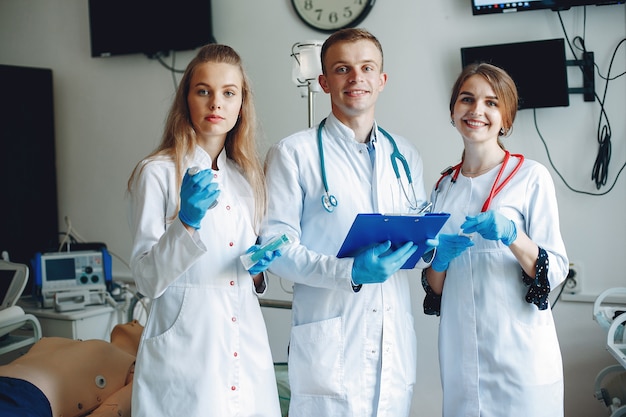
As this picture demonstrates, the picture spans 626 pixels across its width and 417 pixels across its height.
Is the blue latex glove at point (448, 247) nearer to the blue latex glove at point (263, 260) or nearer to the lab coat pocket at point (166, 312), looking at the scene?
the blue latex glove at point (263, 260)

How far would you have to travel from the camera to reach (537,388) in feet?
4.99

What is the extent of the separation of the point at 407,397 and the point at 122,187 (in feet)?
7.93

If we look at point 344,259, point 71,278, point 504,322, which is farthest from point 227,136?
point 71,278

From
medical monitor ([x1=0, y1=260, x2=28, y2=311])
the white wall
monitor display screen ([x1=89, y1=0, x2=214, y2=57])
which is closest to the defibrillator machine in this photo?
medical monitor ([x1=0, y1=260, x2=28, y2=311])

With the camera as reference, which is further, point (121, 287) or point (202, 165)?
point (121, 287)

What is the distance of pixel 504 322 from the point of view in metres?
1.55

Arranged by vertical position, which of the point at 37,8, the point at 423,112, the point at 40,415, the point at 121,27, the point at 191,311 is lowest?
the point at 40,415

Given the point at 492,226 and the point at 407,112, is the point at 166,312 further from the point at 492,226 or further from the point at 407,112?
the point at 407,112

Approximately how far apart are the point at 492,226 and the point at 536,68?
1222 millimetres

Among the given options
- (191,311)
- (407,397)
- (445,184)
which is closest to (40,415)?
(191,311)

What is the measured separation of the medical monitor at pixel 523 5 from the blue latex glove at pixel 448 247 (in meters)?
1.29

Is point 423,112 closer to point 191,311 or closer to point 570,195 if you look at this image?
point 570,195

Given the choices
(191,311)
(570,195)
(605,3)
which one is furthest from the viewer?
(570,195)

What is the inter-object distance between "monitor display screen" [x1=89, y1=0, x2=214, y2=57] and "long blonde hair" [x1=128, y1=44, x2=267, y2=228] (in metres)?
1.59
